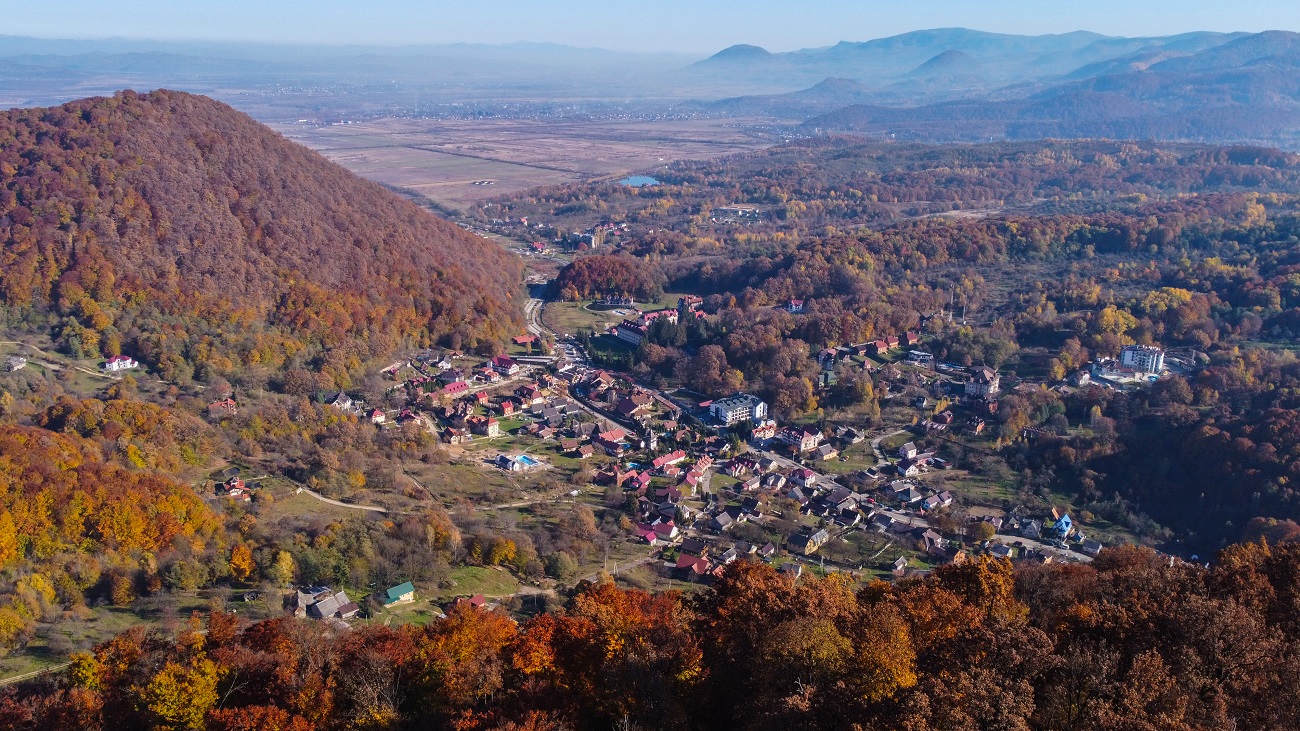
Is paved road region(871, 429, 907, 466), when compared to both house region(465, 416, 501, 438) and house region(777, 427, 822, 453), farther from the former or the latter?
house region(465, 416, 501, 438)

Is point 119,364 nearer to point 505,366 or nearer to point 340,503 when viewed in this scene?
point 340,503

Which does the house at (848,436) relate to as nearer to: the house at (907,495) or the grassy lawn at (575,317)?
the house at (907,495)

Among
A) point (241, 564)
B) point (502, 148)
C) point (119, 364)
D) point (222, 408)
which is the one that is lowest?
point (241, 564)

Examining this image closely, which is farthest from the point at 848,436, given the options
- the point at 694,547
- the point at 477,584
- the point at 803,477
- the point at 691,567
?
the point at 477,584

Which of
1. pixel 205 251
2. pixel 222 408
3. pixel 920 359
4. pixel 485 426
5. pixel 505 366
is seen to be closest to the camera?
pixel 222 408

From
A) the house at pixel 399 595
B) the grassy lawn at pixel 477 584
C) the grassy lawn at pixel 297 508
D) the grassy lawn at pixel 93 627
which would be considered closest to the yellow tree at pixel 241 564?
the grassy lawn at pixel 93 627

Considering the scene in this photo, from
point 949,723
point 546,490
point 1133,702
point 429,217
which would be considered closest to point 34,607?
point 546,490
